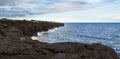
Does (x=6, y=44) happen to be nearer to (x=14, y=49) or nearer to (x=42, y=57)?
(x=14, y=49)

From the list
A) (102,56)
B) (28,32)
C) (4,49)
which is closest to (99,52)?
(102,56)

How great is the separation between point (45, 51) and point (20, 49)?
172 cm

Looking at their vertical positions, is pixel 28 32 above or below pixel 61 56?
below

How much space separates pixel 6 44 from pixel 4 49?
3.27 feet

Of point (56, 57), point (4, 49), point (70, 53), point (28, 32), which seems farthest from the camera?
point (28, 32)

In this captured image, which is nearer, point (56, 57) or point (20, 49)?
point (56, 57)

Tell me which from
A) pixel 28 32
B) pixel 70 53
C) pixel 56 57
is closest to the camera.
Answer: pixel 56 57

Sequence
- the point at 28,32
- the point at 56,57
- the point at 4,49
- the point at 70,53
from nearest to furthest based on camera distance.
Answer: the point at 56,57, the point at 70,53, the point at 4,49, the point at 28,32

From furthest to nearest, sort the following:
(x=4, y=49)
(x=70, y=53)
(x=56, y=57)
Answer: (x=4, y=49) → (x=70, y=53) → (x=56, y=57)

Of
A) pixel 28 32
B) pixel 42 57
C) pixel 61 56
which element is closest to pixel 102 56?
pixel 61 56

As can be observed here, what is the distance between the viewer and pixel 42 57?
14984 millimetres

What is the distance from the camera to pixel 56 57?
14.5 m

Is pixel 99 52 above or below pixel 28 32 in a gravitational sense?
above

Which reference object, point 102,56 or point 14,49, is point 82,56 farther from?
point 14,49
